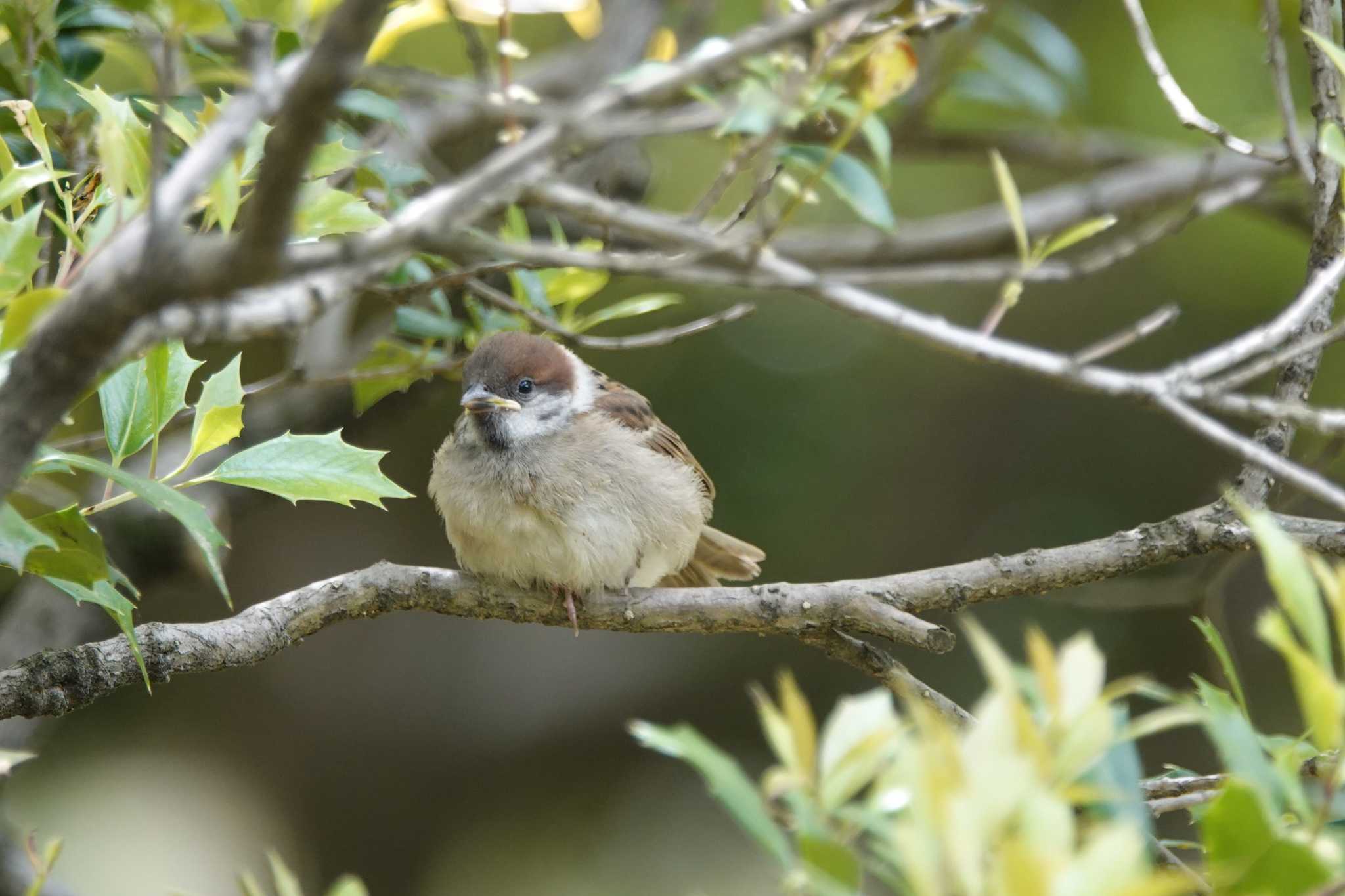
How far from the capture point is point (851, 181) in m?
2.09

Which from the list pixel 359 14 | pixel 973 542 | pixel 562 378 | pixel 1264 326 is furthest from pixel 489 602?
pixel 973 542

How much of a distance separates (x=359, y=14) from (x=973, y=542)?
17.2 feet

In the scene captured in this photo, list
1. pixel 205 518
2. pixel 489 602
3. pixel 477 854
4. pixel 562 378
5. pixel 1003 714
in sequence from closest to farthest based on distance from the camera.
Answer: pixel 1003 714, pixel 205 518, pixel 489 602, pixel 562 378, pixel 477 854

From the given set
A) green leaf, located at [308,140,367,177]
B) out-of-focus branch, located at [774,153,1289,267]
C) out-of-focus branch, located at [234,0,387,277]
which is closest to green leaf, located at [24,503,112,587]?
green leaf, located at [308,140,367,177]

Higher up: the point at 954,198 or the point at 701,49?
the point at 701,49

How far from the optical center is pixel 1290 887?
971mm

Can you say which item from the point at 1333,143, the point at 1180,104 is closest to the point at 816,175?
the point at 1333,143

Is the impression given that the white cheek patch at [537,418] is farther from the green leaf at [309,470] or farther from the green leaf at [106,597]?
the green leaf at [106,597]

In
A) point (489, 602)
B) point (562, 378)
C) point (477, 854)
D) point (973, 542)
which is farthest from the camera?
point (973, 542)

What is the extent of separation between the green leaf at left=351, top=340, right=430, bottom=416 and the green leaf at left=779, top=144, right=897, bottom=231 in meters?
0.94

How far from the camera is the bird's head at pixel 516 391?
2895 millimetres

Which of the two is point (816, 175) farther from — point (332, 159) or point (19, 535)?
point (19, 535)

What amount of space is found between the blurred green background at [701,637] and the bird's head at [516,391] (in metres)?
2.03

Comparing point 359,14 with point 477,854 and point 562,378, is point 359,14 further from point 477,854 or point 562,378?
point 477,854
